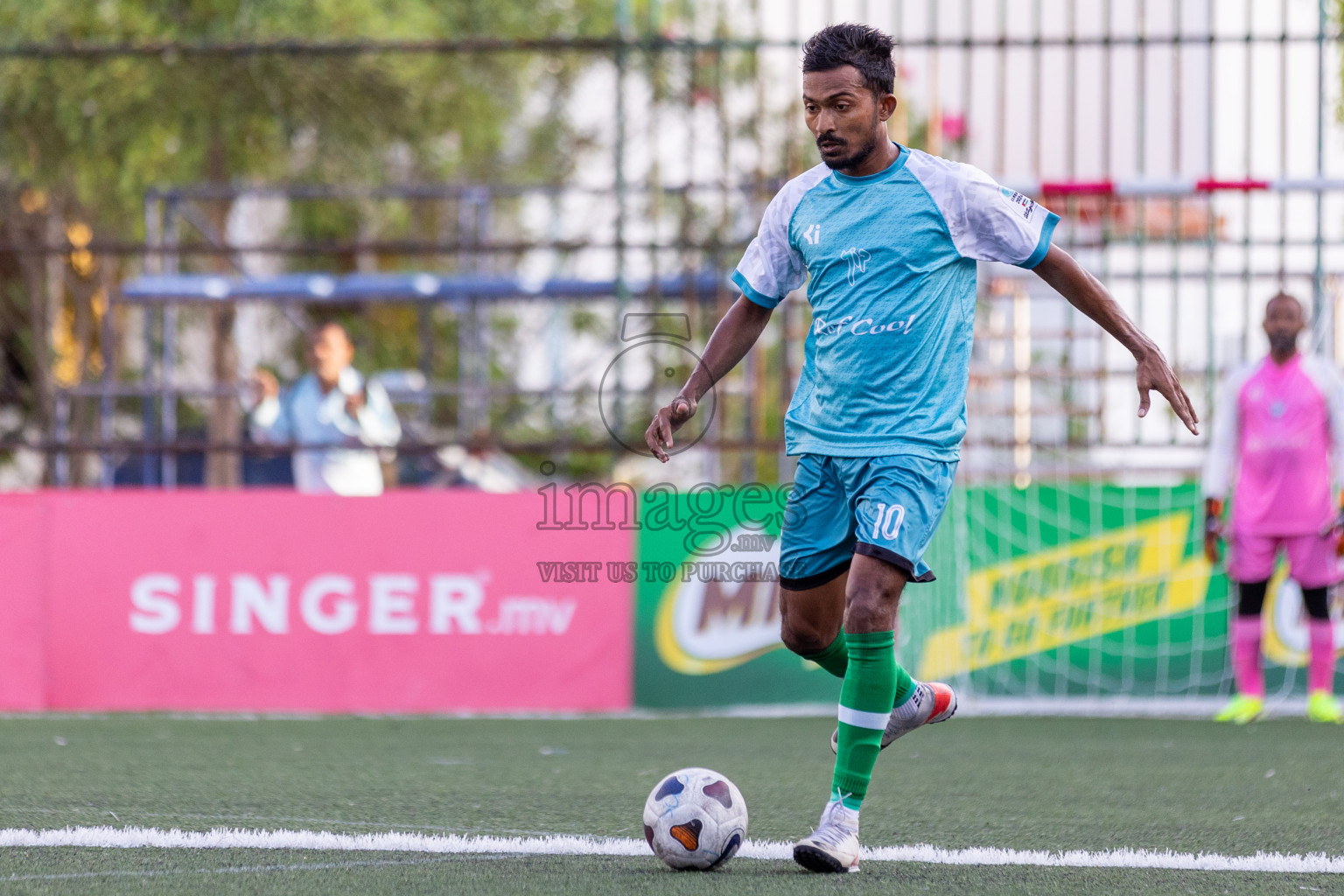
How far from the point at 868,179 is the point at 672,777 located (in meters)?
1.54

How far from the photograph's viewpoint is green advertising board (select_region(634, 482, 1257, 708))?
28.9 feet

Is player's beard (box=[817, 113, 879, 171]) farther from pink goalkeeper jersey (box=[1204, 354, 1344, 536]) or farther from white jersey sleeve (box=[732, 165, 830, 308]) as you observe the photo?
pink goalkeeper jersey (box=[1204, 354, 1344, 536])

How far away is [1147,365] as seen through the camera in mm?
3930

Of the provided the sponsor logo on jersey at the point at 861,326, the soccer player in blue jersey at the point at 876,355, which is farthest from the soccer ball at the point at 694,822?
the sponsor logo on jersey at the point at 861,326

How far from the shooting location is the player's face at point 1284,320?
7.97 m

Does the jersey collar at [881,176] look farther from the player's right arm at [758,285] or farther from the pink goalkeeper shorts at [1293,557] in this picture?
the pink goalkeeper shorts at [1293,557]

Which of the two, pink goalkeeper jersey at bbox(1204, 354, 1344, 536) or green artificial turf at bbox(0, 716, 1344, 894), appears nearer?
green artificial turf at bbox(0, 716, 1344, 894)

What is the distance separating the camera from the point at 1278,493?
26.9 feet

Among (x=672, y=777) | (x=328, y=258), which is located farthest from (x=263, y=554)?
(x=328, y=258)

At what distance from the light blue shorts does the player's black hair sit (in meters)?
0.92

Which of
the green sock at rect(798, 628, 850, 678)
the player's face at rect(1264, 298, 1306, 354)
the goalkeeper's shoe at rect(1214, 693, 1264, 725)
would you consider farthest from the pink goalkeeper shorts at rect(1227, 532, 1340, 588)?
the green sock at rect(798, 628, 850, 678)

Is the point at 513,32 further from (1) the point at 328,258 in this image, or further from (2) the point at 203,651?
(2) the point at 203,651

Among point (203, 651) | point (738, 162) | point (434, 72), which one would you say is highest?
point (434, 72)

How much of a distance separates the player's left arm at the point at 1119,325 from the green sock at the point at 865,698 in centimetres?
83
